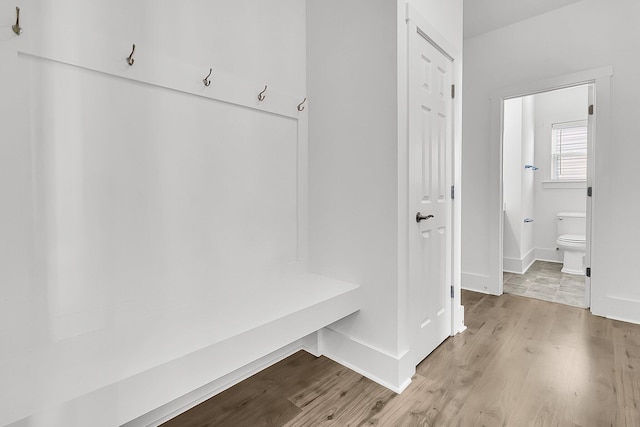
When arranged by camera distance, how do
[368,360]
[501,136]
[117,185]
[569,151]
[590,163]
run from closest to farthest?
[117,185] → [368,360] → [590,163] → [501,136] → [569,151]

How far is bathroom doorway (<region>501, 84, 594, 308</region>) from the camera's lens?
386cm

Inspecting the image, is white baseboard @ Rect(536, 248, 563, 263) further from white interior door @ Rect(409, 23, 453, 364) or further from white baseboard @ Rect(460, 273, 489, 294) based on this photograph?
white interior door @ Rect(409, 23, 453, 364)

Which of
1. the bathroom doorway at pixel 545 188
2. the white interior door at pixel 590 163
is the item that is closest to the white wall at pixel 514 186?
the bathroom doorway at pixel 545 188

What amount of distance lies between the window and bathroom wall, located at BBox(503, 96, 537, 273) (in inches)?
22.5

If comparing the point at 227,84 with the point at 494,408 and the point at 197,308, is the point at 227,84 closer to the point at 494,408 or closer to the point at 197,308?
the point at 197,308

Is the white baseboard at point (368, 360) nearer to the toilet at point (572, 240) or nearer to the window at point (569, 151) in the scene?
the toilet at point (572, 240)

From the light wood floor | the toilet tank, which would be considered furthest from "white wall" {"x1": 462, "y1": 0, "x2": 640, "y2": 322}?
the toilet tank

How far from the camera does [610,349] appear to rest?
6.68ft

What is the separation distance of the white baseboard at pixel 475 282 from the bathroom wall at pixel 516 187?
1122 mm

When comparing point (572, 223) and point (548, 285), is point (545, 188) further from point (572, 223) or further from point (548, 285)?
point (548, 285)

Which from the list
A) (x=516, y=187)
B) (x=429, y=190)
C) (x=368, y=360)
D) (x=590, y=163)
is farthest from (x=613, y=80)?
(x=368, y=360)

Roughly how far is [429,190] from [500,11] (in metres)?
2.21

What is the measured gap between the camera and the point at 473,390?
5.32 ft

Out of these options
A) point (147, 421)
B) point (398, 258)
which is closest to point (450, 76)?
point (398, 258)
